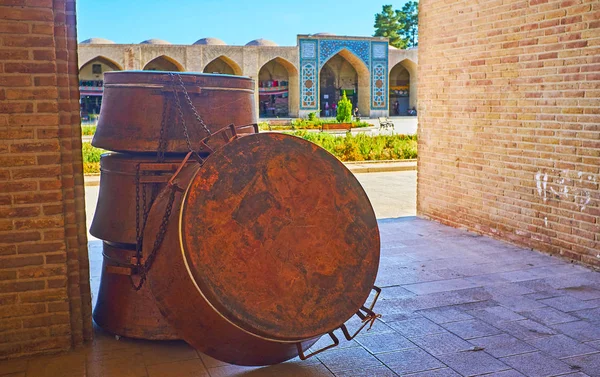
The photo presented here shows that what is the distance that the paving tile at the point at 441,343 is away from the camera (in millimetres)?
3583

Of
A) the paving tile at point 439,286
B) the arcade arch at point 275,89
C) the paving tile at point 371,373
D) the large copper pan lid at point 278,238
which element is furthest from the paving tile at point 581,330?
the arcade arch at point 275,89

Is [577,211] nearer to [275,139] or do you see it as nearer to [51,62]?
[275,139]

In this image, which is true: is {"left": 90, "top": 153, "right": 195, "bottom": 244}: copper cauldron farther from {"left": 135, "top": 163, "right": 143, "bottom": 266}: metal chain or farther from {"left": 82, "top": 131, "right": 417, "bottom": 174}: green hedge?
{"left": 82, "top": 131, "right": 417, "bottom": 174}: green hedge

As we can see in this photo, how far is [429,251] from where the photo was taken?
19.4 ft

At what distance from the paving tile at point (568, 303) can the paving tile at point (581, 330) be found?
0.27 meters

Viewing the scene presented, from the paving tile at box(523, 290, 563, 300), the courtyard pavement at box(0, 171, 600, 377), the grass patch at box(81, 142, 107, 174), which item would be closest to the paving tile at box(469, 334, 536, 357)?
the courtyard pavement at box(0, 171, 600, 377)

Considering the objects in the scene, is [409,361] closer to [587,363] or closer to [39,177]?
[587,363]

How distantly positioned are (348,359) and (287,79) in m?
35.0

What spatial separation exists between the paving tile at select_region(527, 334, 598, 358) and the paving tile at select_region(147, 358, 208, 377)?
76.2 inches

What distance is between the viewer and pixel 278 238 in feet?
9.61

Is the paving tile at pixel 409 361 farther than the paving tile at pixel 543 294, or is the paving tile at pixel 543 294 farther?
the paving tile at pixel 543 294

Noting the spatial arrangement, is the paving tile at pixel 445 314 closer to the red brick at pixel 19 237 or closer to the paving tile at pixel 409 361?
the paving tile at pixel 409 361

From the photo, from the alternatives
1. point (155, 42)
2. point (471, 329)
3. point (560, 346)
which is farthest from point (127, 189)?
point (155, 42)

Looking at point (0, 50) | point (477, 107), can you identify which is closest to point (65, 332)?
point (0, 50)
